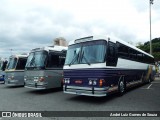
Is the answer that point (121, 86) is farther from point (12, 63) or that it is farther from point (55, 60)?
point (12, 63)

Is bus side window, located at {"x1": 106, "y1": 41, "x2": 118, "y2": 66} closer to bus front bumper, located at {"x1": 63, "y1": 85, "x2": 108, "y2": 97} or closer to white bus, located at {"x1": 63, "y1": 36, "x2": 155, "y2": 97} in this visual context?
white bus, located at {"x1": 63, "y1": 36, "x2": 155, "y2": 97}

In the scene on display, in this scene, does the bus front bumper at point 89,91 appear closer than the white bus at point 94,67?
Yes

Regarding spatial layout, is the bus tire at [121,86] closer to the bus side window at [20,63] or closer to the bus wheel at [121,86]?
the bus wheel at [121,86]

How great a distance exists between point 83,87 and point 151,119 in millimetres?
3651

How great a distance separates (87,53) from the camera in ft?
31.0

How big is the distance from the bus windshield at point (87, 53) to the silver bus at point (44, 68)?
9.03 ft

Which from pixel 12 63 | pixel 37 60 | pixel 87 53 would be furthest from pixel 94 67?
pixel 12 63

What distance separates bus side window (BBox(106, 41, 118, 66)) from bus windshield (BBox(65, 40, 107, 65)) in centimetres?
35

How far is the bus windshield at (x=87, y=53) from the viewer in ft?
29.8

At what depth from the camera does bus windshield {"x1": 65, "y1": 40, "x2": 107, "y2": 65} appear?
357 inches

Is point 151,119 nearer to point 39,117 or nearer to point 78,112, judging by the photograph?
point 78,112

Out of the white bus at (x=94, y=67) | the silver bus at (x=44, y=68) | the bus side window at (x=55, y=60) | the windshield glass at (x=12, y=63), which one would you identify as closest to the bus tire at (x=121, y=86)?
the white bus at (x=94, y=67)

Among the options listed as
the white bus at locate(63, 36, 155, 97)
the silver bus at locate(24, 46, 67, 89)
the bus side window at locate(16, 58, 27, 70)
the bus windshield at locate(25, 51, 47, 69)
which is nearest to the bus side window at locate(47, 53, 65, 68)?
the silver bus at locate(24, 46, 67, 89)

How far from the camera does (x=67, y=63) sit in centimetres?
1022
